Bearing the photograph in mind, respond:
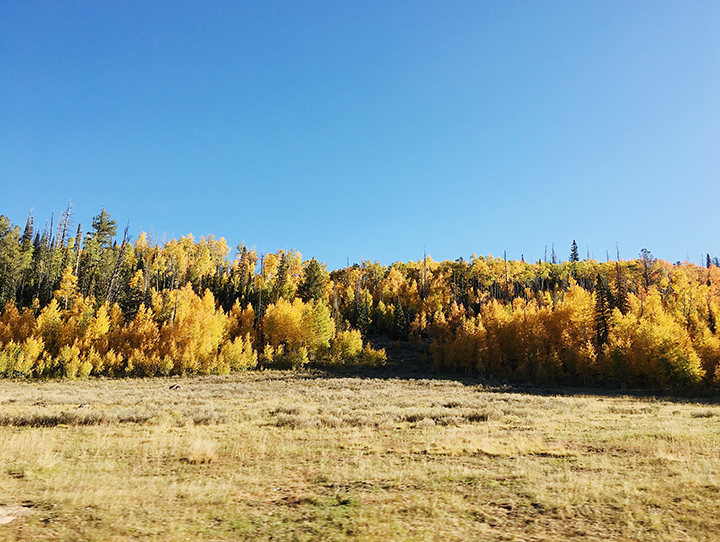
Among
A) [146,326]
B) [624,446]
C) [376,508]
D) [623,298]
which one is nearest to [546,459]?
[624,446]

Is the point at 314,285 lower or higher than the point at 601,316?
higher

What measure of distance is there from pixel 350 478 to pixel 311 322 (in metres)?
66.4

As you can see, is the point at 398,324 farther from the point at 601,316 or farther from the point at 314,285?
the point at 601,316

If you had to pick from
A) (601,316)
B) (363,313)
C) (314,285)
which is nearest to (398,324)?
(363,313)

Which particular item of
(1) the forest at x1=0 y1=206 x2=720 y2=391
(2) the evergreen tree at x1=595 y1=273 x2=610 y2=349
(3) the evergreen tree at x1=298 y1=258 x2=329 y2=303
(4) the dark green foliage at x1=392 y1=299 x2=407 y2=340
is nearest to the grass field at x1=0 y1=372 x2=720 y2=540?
(1) the forest at x1=0 y1=206 x2=720 y2=391

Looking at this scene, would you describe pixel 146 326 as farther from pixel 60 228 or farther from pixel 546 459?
pixel 546 459

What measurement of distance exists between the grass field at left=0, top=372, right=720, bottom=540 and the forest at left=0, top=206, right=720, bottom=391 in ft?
123

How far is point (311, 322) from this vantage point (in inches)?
3039

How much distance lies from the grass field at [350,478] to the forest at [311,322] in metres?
37.6

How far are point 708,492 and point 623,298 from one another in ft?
242

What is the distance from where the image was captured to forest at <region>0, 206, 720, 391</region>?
53.5 meters

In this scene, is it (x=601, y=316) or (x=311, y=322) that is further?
(x=311, y=322)

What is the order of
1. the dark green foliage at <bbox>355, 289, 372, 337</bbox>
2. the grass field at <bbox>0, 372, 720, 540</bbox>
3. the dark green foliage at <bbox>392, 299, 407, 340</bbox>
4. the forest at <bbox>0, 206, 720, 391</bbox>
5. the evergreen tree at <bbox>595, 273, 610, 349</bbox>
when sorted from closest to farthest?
the grass field at <bbox>0, 372, 720, 540</bbox>
the forest at <bbox>0, 206, 720, 391</bbox>
the evergreen tree at <bbox>595, 273, 610, 349</bbox>
the dark green foliage at <bbox>355, 289, 372, 337</bbox>
the dark green foliage at <bbox>392, 299, 407, 340</bbox>

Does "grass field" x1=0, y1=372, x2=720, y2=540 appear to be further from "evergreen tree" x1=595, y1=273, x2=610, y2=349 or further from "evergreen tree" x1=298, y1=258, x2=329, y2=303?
"evergreen tree" x1=298, y1=258, x2=329, y2=303
